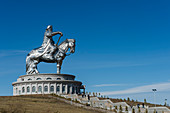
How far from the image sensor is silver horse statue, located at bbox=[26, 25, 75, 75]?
71625 millimetres

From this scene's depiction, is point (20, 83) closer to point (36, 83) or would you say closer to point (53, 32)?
point (36, 83)

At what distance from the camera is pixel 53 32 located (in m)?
73.1

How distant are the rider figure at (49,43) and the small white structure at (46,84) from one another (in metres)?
5.58

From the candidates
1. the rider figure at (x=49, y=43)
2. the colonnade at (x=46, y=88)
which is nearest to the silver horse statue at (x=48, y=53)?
the rider figure at (x=49, y=43)

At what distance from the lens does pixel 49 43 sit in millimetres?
72312

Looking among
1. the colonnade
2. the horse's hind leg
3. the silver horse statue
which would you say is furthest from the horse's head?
the horse's hind leg

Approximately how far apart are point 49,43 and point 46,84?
10.5 m

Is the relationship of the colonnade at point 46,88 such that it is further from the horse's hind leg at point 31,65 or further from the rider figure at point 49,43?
the rider figure at point 49,43

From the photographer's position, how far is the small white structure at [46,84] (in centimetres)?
7006

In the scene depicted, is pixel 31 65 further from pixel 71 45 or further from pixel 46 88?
pixel 71 45

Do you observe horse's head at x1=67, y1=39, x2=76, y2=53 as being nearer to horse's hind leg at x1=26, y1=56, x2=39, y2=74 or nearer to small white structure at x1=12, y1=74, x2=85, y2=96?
small white structure at x1=12, y1=74, x2=85, y2=96

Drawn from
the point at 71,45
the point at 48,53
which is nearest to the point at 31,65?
the point at 48,53

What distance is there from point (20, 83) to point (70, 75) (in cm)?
1317

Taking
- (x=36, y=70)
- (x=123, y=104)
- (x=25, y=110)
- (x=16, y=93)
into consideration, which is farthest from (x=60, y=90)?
(x=25, y=110)
